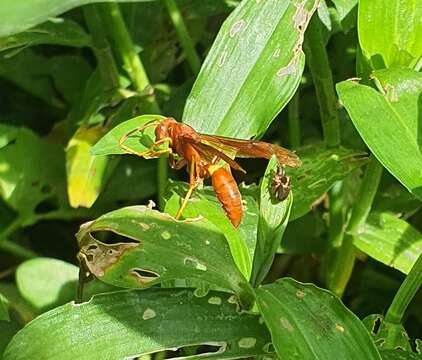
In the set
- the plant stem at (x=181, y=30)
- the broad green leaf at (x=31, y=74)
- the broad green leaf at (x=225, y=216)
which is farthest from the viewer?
the broad green leaf at (x=31, y=74)

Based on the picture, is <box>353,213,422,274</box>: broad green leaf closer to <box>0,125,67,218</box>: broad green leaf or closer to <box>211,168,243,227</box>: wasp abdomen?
<box>211,168,243,227</box>: wasp abdomen

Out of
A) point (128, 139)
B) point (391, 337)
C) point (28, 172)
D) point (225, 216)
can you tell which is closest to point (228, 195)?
point (225, 216)

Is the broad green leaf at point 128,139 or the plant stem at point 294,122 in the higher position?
the broad green leaf at point 128,139

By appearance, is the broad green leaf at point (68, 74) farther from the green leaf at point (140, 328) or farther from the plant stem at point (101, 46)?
the green leaf at point (140, 328)

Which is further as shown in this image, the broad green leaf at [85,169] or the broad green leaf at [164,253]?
the broad green leaf at [85,169]

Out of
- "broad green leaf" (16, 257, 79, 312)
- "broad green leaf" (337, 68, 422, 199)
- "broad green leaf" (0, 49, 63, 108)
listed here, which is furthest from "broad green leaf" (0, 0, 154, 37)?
"broad green leaf" (0, 49, 63, 108)

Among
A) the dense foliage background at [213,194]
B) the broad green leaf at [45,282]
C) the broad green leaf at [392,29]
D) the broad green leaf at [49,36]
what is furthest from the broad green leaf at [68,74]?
the broad green leaf at [392,29]

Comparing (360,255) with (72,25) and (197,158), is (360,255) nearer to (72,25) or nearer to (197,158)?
(197,158)

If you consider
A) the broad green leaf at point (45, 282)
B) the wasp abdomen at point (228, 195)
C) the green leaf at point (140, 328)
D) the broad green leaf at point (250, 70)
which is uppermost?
the broad green leaf at point (250, 70)
